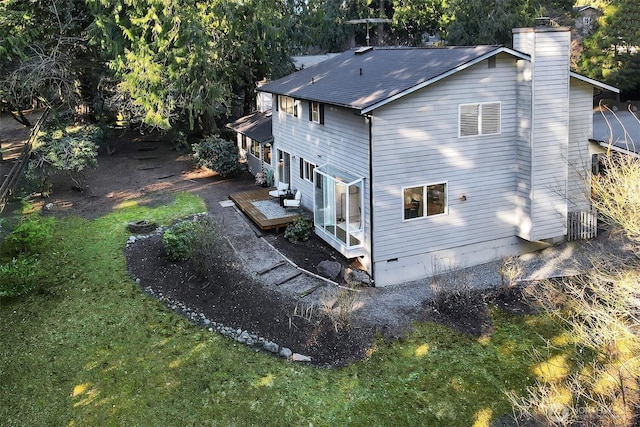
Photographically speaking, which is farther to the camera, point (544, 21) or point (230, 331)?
point (544, 21)

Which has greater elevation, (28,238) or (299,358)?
(28,238)

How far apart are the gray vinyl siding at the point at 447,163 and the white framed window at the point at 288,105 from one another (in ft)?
19.3

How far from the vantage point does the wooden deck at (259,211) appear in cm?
1709

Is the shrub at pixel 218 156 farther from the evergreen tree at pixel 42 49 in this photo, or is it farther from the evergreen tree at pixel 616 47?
the evergreen tree at pixel 616 47

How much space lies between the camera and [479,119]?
48.4 feet

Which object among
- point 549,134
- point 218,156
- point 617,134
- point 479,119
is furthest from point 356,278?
point 218,156

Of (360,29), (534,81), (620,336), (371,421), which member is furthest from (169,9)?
(360,29)

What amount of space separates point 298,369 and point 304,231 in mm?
6330

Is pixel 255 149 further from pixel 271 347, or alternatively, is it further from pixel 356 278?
pixel 271 347

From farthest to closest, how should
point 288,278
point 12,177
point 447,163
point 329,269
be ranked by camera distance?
point 12,177 < point 447,163 < point 329,269 < point 288,278

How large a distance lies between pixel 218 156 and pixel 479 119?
1238 cm

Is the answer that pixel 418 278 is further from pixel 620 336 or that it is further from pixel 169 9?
pixel 169 9

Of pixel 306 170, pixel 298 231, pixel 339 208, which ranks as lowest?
pixel 298 231

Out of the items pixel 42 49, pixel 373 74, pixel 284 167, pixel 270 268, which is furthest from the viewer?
pixel 42 49
